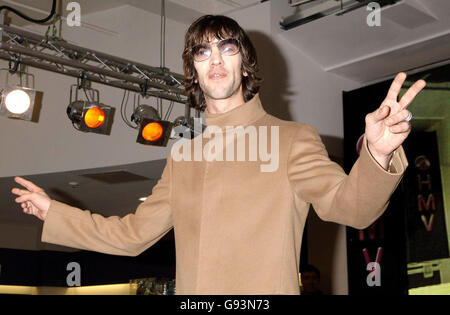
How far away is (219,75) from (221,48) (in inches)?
2.9

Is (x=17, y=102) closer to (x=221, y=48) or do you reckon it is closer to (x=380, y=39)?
Result: (x=380, y=39)

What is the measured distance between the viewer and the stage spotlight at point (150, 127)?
4.83 m

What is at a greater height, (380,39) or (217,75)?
(380,39)

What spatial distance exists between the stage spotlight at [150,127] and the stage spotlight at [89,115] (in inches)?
11.2

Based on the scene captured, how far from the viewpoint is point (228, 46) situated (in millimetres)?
1429

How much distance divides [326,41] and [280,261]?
404 cm

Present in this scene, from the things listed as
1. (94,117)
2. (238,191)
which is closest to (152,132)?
(94,117)

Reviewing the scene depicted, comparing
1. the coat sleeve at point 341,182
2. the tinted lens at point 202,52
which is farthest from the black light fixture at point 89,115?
the coat sleeve at point 341,182

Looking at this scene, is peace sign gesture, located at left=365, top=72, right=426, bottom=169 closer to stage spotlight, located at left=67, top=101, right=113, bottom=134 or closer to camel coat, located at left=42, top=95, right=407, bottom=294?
camel coat, located at left=42, top=95, right=407, bottom=294

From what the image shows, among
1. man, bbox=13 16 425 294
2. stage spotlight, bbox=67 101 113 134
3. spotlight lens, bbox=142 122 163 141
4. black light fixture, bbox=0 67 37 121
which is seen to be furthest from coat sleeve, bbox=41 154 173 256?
spotlight lens, bbox=142 122 163 141

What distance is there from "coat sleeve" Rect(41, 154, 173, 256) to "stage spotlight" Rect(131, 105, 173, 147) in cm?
334

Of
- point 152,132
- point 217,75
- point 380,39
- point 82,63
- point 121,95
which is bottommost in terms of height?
point 217,75

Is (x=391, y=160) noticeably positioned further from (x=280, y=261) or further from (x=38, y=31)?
(x=38, y=31)

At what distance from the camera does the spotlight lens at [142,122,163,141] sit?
15.8ft
